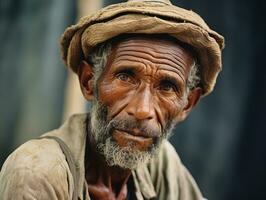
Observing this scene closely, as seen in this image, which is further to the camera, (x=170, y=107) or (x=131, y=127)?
(x=170, y=107)

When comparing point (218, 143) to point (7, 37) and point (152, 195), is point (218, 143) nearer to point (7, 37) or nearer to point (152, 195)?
point (7, 37)

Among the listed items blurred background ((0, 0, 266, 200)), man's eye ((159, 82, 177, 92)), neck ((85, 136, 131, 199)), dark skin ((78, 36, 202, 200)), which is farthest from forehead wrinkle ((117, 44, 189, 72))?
blurred background ((0, 0, 266, 200))

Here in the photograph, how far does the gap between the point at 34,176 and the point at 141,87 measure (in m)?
0.68

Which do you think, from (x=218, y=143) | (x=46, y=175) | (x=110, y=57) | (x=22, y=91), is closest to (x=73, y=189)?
(x=46, y=175)

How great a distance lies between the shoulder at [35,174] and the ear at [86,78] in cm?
55

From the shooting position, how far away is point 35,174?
2863mm

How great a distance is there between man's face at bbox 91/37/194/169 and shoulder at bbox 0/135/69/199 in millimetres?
306

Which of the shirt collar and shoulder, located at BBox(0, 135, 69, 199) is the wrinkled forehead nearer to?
the shirt collar

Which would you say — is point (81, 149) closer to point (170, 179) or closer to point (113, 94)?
point (113, 94)

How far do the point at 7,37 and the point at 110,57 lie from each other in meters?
2.39

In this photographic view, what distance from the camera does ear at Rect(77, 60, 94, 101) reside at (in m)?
3.50

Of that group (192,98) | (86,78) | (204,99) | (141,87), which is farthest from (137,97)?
(204,99)

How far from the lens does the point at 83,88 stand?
11.7 feet

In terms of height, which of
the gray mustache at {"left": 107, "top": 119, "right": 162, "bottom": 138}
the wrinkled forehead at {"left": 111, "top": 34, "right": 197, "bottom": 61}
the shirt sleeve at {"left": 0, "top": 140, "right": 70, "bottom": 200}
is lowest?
the shirt sleeve at {"left": 0, "top": 140, "right": 70, "bottom": 200}
